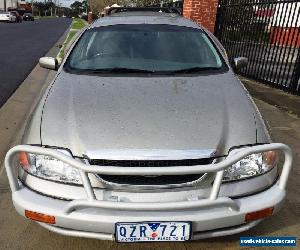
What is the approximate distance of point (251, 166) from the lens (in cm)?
237

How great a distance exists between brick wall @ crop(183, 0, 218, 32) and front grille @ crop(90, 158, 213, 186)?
27.3ft

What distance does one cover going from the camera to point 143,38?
3.73 m

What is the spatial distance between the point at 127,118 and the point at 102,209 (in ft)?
2.08

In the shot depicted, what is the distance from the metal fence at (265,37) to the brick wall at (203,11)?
7.1 inches

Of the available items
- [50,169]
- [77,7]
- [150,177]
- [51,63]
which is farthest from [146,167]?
[77,7]

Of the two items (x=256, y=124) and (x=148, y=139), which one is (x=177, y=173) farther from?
(x=256, y=124)

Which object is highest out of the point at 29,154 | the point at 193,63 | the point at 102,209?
the point at 193,63

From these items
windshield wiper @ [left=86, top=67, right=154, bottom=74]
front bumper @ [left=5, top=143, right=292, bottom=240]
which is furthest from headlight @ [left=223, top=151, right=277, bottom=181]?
windshield wiper @ [left=86, top=67, right=154, bottom=74]

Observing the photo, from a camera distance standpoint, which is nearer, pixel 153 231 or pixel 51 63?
pixel 153 231

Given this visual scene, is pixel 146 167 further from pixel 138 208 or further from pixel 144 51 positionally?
pixel 144 51

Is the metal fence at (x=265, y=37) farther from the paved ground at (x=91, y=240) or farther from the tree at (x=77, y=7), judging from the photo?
the tree at (x=77, y=7)

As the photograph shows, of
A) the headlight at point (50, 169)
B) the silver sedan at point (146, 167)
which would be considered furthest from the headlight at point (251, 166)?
the headlight at point (50, 169)

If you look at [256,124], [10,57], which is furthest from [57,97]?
[10,57]

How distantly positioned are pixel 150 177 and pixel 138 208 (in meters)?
0.21
